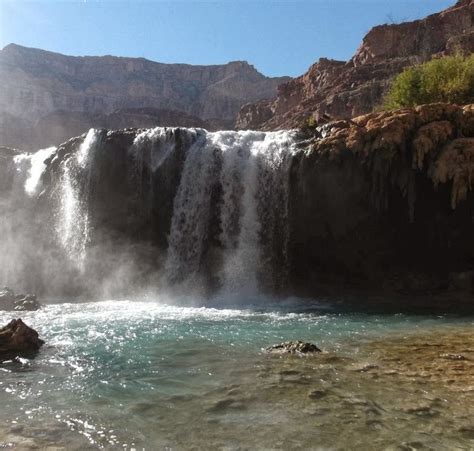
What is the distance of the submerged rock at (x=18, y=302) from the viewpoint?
19.1 metres

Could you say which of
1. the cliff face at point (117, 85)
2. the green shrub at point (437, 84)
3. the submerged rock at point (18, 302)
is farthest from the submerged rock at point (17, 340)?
the cliff face at point (117, 85)

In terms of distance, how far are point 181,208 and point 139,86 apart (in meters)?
144

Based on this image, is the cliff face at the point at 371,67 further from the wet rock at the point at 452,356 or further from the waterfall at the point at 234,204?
the wet rock at the point at 452,356

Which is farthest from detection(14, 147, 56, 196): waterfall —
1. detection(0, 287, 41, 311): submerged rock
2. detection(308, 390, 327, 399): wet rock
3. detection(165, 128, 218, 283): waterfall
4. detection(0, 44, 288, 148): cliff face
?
detection(0, 44, 288, 148): cliff face

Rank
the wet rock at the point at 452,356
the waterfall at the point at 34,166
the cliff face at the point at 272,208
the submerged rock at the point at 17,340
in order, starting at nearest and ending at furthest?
1. the wet rock at the point at 452,356
2. the submerged rock at the point at 17,340
3. the cliff face at the point at 272,208
4. the waterfall at the point at 34,166

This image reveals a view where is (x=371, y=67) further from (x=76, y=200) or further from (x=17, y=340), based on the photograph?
(x=17, y=340)

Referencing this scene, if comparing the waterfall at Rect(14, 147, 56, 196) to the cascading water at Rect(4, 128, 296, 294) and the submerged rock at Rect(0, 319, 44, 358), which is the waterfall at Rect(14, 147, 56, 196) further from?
the submerged rock at Rect(0, 319, 44, 358)

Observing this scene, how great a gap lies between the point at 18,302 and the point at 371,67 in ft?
190

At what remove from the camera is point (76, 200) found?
27875 millimetres

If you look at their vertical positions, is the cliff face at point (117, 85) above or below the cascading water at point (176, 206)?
above

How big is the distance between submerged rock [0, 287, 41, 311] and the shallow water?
6085mm

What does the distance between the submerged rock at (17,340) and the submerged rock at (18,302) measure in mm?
8132

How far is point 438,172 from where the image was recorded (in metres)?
19.8

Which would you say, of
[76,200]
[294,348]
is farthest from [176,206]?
[294,348]
